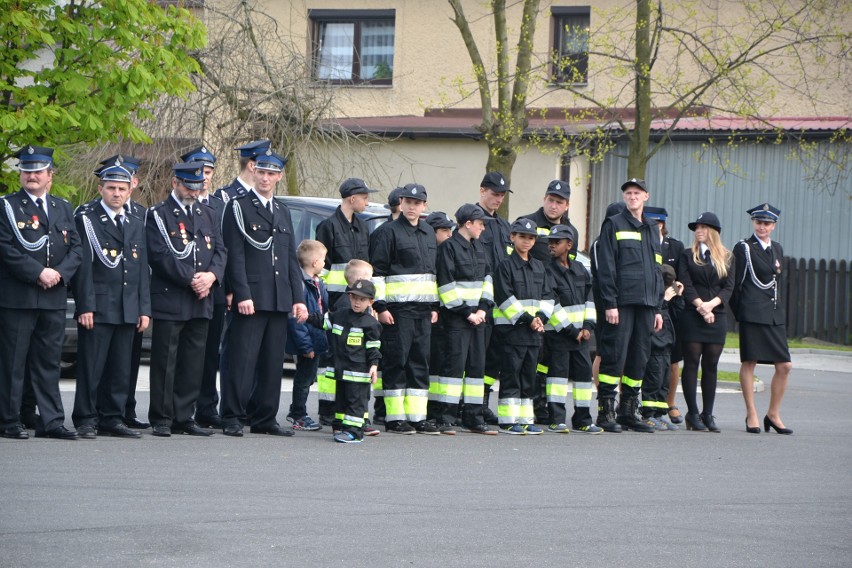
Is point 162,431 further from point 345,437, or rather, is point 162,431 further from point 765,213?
point 765,213

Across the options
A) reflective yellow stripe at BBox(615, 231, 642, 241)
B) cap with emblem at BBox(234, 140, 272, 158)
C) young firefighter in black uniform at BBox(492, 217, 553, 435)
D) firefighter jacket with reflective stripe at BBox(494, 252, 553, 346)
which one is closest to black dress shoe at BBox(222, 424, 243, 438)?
cap with emblem at BBox(234, 140, 272, 158)

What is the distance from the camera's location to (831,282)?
27.4 metres

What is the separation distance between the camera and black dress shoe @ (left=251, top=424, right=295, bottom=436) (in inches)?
446

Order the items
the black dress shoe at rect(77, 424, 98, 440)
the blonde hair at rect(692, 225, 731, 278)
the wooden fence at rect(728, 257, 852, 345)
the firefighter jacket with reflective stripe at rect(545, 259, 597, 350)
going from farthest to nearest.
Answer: the wooden fence at rect(728, 257, 852, 345) < the blonde hair at rect(692, 225, 731, 278) < the firefighter jacket with reflective stripe at rect(545, 259, 597, 350) < the black dress shoe at rect(77, 424, 98, 440)

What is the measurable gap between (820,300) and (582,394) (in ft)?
54.2

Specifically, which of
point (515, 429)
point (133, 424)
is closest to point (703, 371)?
point (515, 429)

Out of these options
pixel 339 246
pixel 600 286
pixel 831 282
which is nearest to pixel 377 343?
pixel 339 246

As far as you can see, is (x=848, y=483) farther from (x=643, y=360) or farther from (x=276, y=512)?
(x=276, y=512)

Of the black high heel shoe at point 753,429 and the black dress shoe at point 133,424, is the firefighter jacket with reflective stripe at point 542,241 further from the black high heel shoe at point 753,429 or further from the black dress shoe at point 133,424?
the black dress shoe at point 133,424

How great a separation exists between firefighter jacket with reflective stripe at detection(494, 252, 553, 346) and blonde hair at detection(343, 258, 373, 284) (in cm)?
141

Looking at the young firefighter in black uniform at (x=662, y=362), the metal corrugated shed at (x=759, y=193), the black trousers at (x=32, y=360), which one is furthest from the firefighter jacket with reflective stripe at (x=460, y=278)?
the metal corrugated shed at (x=759, y=193)

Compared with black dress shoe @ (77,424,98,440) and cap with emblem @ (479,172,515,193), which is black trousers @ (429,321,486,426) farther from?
black dress shoe @ (77,424,98,440)

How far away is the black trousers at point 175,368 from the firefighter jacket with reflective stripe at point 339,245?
1396 millimetres

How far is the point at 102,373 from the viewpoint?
1070cm
